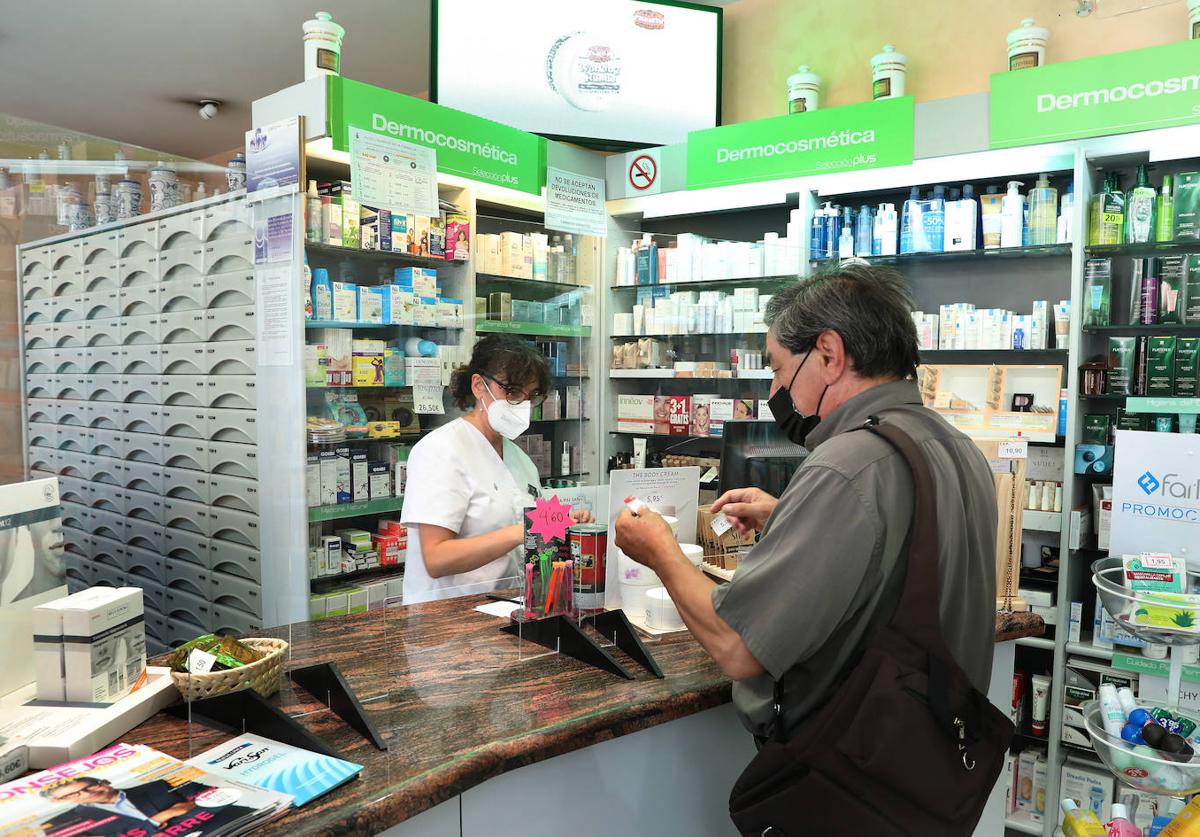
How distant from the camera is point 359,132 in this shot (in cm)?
314

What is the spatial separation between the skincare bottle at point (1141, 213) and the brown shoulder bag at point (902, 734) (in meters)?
3.06

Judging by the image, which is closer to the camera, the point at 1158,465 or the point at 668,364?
the point at 1158,465

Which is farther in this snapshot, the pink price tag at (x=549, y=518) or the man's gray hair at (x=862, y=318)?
the pink price tag at (x=549, y=518)

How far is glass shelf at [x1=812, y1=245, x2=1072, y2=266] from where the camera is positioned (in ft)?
13.1

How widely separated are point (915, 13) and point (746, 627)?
4.50 metres

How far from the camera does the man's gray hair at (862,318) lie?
1.64m

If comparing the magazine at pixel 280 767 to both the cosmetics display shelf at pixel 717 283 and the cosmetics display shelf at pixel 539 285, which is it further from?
the cosmetics display shelf at pixel 717 283

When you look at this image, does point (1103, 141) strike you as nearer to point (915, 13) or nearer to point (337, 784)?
point (915, 13)

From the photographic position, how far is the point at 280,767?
53.4 inches

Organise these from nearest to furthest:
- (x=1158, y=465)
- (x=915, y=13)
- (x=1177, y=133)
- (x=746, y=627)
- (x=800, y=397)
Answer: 1. (x=746, y=627)
2. (x=800, y=397)
3. (x=1158, y=465)
4. (x=1177, y=133)
5. (x=915, y=13)

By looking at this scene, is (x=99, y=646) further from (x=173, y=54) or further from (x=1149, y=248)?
(x=173, y=54)

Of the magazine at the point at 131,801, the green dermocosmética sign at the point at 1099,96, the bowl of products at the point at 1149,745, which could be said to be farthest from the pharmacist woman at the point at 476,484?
the green dermocosmética sign at the point at 1099,96

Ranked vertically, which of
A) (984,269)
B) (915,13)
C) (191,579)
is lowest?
(191,579)

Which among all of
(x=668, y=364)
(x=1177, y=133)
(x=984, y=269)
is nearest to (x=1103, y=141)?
(x=1177, y=133)
